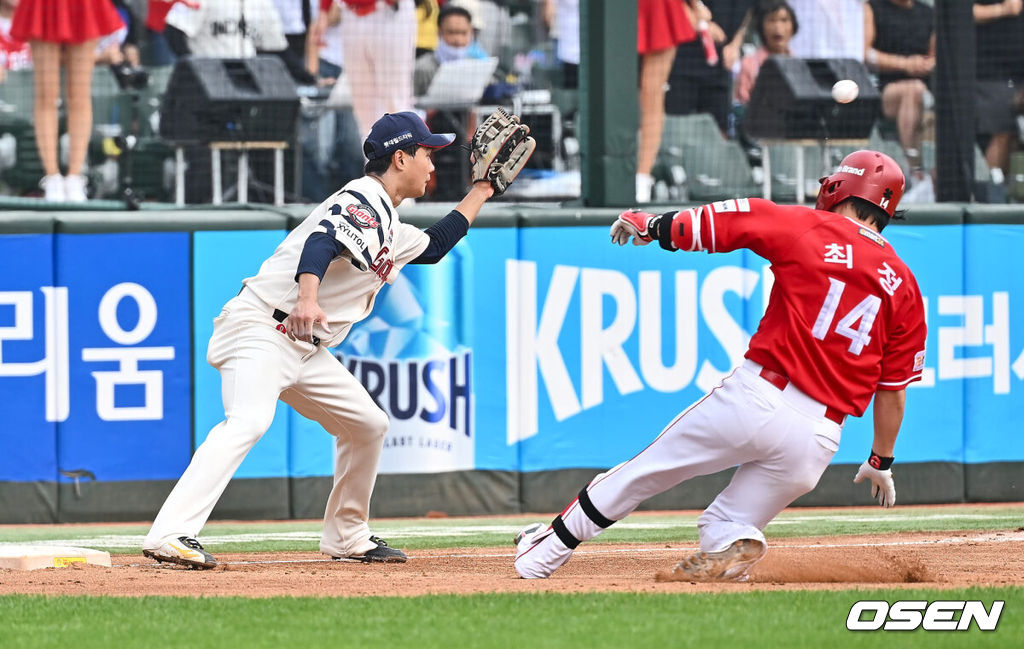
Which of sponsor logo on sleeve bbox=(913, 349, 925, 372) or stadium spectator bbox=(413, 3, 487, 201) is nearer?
sponsor logo on sleeve bbox=(913, 349, 925, 372)

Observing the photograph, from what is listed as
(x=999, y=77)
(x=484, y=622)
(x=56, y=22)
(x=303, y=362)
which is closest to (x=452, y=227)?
(x=303, y=362)

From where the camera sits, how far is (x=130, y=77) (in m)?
10.2

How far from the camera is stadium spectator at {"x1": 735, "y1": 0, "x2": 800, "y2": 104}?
10.4 metres

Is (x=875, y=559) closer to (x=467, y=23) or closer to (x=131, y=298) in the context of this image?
(x=131, y=298)

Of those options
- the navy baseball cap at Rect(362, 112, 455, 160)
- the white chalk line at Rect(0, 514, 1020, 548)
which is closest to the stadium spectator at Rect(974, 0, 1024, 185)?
the white chalk line at Rect(0, 514, 1020, 548)

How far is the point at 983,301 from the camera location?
30.0ft

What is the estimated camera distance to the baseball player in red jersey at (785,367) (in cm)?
521

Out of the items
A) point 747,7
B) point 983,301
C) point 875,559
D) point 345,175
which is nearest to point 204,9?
point 345,175

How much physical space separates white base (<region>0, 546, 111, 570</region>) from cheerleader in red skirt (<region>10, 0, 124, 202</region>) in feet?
13.3

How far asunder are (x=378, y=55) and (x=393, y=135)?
13.5 ft

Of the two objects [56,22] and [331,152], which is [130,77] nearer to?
[56,22]

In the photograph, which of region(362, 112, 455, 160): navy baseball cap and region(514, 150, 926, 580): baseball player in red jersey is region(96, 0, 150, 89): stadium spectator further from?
region(514, 150, 926, 580): baseball player in red jersey

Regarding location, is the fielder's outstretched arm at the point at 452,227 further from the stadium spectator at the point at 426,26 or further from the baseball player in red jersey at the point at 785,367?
the stadium spectator at the point at 426,26

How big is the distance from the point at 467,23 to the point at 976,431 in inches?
170
